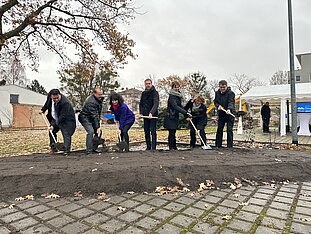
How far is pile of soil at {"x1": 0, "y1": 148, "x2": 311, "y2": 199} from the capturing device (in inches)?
143

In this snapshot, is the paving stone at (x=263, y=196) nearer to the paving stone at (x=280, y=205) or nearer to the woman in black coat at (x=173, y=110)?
the paving stone at (x=280, y=205)

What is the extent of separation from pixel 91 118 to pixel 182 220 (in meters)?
3.99

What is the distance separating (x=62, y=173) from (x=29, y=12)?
11.4m

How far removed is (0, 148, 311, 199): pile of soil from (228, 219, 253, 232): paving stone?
1192 mm

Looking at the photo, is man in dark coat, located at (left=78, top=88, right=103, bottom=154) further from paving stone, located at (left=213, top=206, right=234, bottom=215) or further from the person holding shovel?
paving stone, located at (left=213, top=206, right=234, bottom=215)

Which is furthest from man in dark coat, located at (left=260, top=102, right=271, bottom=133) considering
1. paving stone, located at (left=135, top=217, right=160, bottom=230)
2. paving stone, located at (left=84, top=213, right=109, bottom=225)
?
paving stone, located at (left=84, top=213, right=109, bottom=225)

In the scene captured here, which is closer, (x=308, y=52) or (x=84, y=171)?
(x=84, y=171)

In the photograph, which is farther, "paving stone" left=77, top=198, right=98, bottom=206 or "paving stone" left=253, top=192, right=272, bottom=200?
"paving stone" left=253, top=192, right=272, bottom=200

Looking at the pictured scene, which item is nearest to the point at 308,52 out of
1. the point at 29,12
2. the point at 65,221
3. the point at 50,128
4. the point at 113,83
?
the point at 113,83

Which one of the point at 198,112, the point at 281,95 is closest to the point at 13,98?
the point at 281,95

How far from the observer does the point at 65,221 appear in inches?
104

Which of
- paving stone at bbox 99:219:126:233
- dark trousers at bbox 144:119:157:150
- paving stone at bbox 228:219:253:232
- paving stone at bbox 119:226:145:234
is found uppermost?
dark trousers at bbox 144:119:157:150

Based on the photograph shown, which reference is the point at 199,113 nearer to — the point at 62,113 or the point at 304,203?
the point at 62,113

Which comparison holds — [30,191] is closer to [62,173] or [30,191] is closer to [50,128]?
[62,173]
